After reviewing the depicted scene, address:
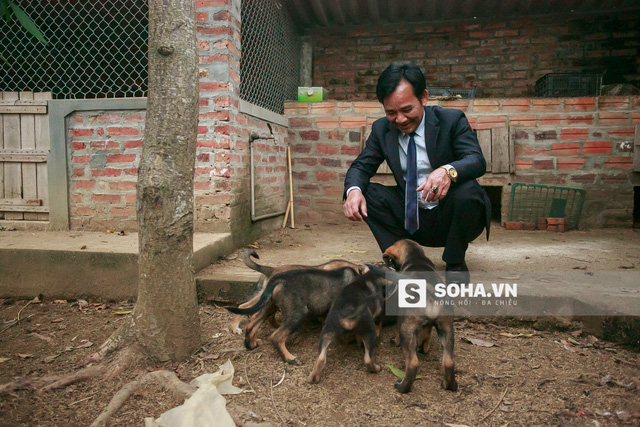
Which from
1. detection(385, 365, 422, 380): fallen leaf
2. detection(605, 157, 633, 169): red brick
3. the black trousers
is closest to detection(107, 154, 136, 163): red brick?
the black trousers

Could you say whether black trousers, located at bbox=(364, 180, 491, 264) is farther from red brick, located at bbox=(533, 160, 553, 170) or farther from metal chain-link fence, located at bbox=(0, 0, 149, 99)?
red brick, located at bbox=(533, 160, 553, 170)

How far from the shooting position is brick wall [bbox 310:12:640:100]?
7.14 metres

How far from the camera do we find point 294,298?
101 inches

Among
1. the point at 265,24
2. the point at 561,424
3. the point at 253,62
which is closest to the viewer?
the point at 561,424

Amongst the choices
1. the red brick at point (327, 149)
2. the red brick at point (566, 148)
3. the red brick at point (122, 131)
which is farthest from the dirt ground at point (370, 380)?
the red brick at point (566, 148)

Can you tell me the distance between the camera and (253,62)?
5.30 m

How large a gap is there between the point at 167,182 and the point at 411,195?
158cm

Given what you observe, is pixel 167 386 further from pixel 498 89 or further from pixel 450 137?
pixel 498 89

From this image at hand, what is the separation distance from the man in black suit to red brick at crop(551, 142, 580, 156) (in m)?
3.53

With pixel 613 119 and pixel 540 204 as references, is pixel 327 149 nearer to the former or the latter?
pixel 540 204

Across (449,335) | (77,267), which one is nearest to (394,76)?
(449,335)

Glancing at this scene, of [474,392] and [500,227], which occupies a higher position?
[500,227]

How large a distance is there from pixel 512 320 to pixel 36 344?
312cm

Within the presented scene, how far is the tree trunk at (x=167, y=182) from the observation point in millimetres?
2357
